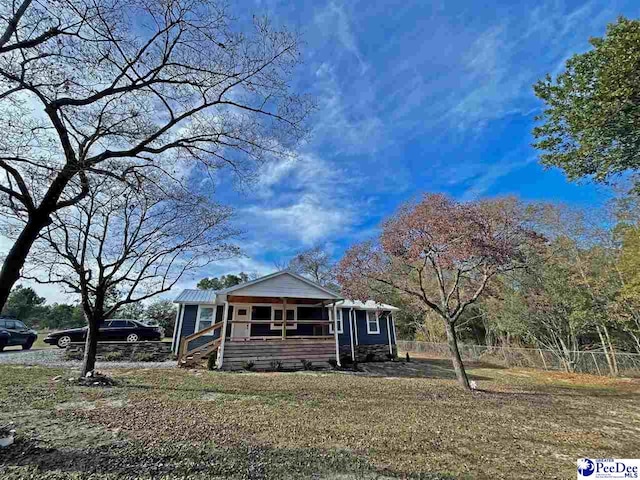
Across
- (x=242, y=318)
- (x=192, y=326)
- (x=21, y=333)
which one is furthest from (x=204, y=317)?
(x=21, y=333)

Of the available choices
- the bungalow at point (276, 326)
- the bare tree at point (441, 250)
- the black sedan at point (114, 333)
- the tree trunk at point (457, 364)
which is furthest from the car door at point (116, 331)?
the tree trunk at point (457, 364)

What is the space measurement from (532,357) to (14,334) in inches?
1069

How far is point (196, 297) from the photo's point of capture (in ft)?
46.9

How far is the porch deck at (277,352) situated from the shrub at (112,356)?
17.9 feet

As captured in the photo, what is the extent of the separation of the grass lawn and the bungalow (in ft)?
11.0

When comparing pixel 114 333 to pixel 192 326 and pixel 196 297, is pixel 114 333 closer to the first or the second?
pixel 192 326

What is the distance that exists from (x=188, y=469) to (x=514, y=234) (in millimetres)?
9023

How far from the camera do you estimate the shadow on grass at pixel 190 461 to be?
2.99m

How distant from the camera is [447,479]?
3.01 meters

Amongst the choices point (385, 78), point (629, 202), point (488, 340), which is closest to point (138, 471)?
point (385, 78)

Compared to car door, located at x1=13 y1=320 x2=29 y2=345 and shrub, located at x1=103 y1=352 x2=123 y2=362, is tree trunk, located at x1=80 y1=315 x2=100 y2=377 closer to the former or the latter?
shrub, located at x1=103 y1=352 x2=123 y2=362

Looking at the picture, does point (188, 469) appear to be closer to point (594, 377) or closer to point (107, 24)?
point (107, 24)

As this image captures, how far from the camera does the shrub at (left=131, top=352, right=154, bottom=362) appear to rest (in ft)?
41.4

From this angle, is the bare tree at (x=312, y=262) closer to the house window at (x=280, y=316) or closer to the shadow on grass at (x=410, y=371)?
the house window at (x=280, y=316)
